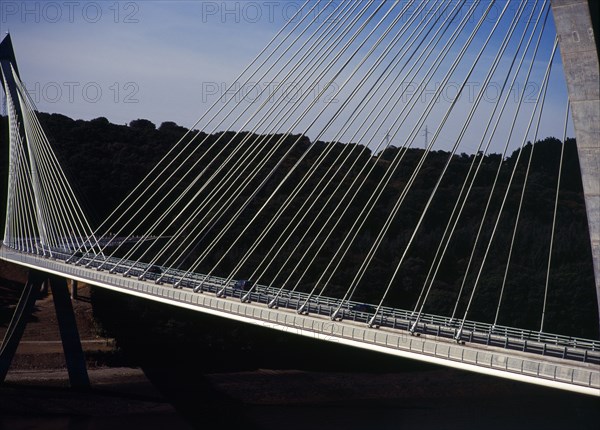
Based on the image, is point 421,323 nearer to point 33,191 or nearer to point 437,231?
point 33,191

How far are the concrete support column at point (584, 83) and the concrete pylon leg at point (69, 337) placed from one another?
24935 millimetres

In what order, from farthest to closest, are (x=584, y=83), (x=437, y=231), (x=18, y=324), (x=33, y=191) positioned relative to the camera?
(x=437, y=231), (x=33, y=191), (x=18, y=324), (x=584, y=83)

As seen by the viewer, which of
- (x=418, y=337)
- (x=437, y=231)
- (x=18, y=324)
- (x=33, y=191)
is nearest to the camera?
(x=418, y=337)

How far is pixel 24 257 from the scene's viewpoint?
3416 cm

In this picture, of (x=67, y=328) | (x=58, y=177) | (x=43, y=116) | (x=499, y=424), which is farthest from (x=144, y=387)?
(x=43, y=116)

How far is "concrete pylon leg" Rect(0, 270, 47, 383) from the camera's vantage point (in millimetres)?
32500

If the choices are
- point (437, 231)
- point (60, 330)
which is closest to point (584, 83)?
point (60, 330)

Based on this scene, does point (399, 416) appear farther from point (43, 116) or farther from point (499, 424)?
point (43, 116)

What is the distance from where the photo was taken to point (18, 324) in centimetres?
3303

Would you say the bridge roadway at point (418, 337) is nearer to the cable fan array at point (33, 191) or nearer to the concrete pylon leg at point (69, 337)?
the concrete pylon leg at point (69, 337)

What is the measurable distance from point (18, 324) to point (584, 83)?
27.7 metres

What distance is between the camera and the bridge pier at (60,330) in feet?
106

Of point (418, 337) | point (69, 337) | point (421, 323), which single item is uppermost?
point (421, 323)

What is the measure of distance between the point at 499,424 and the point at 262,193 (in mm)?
25665
